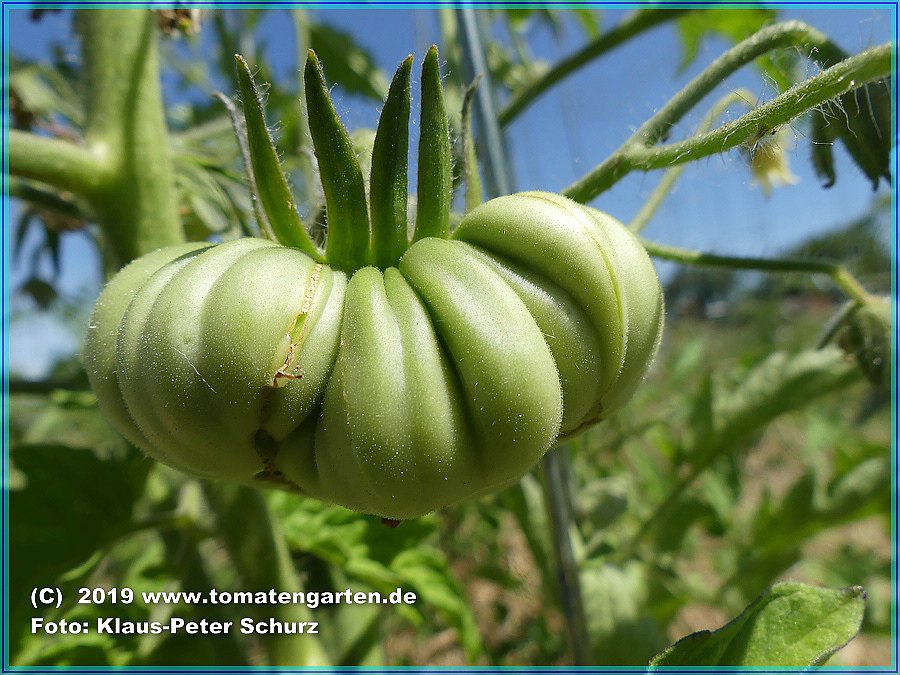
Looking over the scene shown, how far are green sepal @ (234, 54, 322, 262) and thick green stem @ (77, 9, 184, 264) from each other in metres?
0.33

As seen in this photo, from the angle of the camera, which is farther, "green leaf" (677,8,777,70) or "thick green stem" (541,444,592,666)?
"green leaf" (677,8,777,70)

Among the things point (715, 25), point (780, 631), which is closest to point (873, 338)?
point (780, 631)

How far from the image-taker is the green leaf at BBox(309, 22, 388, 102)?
181 cm

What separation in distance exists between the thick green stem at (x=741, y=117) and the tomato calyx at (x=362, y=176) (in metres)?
0.19

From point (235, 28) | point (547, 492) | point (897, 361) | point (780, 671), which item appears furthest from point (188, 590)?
point (235, 28)

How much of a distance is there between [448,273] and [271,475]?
0.24 metres

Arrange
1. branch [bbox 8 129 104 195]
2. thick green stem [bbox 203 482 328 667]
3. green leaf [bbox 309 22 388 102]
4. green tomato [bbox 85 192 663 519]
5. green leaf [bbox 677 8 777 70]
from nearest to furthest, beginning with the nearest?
green tomato [bbox 85 192 663 519] < branch [bbox 8 129 104 195] < thick green stem [bbox 203 482 328 667] < green leaf [bbox 677 8 777 70] < green leaf [bbox 309 22 388 102]

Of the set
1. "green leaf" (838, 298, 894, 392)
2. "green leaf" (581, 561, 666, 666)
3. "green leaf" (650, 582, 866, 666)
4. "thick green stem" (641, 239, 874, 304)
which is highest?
"thick green stem" (641, 239, 874, 304)

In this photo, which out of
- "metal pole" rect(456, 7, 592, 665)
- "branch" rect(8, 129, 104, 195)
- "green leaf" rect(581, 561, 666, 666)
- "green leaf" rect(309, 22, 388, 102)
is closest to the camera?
"branch" rect(8, 129, 104, 195)

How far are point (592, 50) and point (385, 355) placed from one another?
1104 mm

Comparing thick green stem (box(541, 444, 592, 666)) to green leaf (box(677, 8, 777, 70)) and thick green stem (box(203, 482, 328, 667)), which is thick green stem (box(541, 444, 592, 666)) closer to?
thick green stem (box(203, 482, 328, 667))

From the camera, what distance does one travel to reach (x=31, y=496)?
0.96 m

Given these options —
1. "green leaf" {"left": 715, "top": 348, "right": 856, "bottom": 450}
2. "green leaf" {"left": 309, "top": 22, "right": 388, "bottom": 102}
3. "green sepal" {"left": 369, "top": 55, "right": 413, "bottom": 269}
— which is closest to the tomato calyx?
"green sepal" {"left": 369, "top": 55, "right": 413, "bottom": 269}

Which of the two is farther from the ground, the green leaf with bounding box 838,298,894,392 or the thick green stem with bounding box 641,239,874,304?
the thick green stem with bounding box 641,239,874,304
